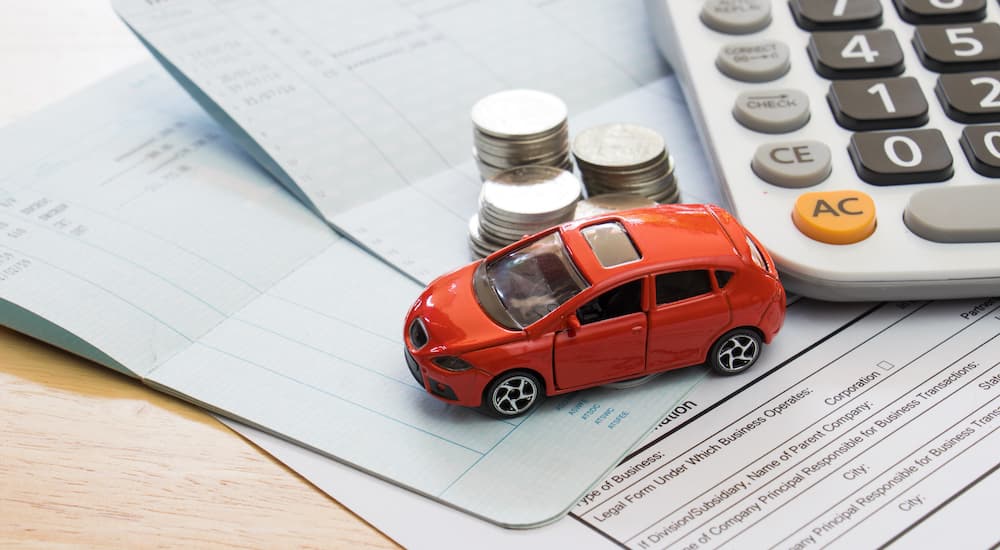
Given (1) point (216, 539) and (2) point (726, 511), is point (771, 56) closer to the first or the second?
(2) point (726, 511)

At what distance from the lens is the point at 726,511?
17.5 inches

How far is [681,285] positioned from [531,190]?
0.12m

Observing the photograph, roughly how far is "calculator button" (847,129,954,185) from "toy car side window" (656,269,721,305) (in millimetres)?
127

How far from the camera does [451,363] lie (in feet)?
1.60

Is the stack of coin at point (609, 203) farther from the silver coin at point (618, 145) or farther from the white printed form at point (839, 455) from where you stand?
the white printed form at point (839, 455)

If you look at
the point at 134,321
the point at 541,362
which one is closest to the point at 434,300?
the point at 541,362

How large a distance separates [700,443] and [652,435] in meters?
0.02

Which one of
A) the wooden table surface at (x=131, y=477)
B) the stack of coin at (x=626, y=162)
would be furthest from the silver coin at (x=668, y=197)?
the wooden table surface at (x=131, y=477)

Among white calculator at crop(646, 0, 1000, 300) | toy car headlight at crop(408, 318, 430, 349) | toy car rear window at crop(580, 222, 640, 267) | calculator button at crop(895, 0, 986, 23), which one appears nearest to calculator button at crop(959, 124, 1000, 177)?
white calculator at crop(646, 0, 1000, 300)

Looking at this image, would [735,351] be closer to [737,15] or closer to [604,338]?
[604,338]

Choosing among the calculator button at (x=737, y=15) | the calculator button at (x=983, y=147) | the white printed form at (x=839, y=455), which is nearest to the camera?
the white printed form at (x=839, y=455)

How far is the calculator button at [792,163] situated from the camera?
1.85ft

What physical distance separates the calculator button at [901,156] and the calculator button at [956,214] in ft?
0.04

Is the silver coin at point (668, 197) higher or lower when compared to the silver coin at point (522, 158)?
lower
